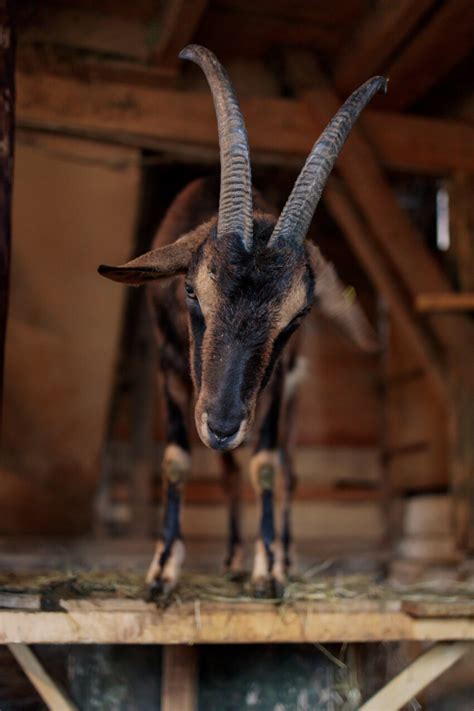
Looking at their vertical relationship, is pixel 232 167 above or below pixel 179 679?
above

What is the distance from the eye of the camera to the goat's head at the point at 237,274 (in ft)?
8.96

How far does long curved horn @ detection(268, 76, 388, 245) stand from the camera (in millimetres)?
3010

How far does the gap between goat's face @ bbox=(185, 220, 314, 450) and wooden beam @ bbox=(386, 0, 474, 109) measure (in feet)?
7.85

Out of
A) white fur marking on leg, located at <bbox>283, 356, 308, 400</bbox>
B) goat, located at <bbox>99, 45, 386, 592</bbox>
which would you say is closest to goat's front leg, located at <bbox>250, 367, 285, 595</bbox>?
goat, located at <bbox>99, 45, 386, 592</bbox>

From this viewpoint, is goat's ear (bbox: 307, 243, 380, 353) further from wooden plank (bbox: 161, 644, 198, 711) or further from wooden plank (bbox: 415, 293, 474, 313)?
wooden plank (bbox: 161, 644, 198, 711)

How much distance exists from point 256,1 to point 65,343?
2.41 m

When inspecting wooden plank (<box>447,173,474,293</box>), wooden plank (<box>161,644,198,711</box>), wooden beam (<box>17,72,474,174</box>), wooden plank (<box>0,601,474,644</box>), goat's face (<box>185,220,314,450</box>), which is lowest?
wooden plank (<box>161,644,198,711</box>)

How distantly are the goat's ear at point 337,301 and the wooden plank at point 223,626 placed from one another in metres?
1.09

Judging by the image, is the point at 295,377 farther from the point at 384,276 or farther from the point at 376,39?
the point at 376,39

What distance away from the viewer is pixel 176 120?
17.4 ft

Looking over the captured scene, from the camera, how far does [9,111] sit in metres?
3.44

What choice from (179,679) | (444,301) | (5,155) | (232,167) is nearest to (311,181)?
(232,167)

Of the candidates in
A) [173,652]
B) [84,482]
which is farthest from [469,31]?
[84,482]

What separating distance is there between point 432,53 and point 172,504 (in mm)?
3056
